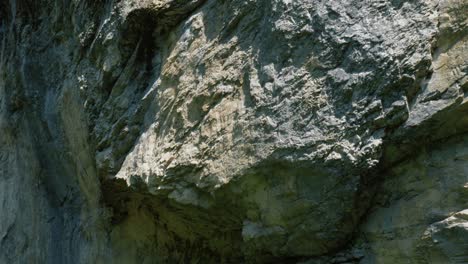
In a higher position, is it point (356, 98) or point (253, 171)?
point (356, 98)

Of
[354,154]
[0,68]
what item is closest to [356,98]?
[354,154]

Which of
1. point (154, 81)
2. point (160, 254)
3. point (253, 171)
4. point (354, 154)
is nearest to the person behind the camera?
point (354, 154)

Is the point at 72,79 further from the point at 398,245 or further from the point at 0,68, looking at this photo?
the point at 398,245

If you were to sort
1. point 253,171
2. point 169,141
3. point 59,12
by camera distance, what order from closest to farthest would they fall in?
point 253,171 → point 169,141 → point 59,12

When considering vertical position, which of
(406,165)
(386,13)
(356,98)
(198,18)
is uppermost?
(198,18)

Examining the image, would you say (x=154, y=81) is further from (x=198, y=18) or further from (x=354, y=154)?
(x=354, y=154)

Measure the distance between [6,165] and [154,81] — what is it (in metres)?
1.76

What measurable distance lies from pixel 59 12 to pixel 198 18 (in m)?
1.32

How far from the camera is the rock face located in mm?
2596

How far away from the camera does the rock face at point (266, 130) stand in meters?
2.60

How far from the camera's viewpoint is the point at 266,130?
279cm

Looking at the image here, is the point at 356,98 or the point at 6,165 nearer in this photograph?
the point at 356,98

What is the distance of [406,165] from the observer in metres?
2.70

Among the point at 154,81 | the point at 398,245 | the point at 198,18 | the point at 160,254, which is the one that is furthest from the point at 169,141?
the point at 398,245
